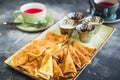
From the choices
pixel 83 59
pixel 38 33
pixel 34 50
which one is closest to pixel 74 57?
pixel 83 59

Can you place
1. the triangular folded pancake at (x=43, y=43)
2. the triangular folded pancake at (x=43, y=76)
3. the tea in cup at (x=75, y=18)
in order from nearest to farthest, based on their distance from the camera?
the triangular folded pancake at (x=43, y=76), the triangular folded pancake at (x=43, y=43), the tea in cup at (x=75, y=18)

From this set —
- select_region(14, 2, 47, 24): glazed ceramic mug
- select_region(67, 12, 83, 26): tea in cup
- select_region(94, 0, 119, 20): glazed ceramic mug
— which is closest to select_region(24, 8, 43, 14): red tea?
select_region(14, 2, 47, 24): glazed ceramic mug

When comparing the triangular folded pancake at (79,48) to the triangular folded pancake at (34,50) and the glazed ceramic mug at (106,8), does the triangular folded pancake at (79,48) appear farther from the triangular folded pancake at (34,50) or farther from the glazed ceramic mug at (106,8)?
the glazed ceramic mug at (106,8)

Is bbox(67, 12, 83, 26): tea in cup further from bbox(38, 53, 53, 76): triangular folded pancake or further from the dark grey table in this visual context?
bbox(38, 53, 53, 76): triangular folded pancake

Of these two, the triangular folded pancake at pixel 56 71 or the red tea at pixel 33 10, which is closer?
the triangular folded pancake at pixel 56 71

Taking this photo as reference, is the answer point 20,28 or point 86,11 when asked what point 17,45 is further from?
point 86,11

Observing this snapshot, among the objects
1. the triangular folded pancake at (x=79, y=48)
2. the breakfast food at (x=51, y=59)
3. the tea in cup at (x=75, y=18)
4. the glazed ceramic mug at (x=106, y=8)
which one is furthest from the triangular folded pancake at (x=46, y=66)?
the glazed ceramic mug at (x=106, y=8)
